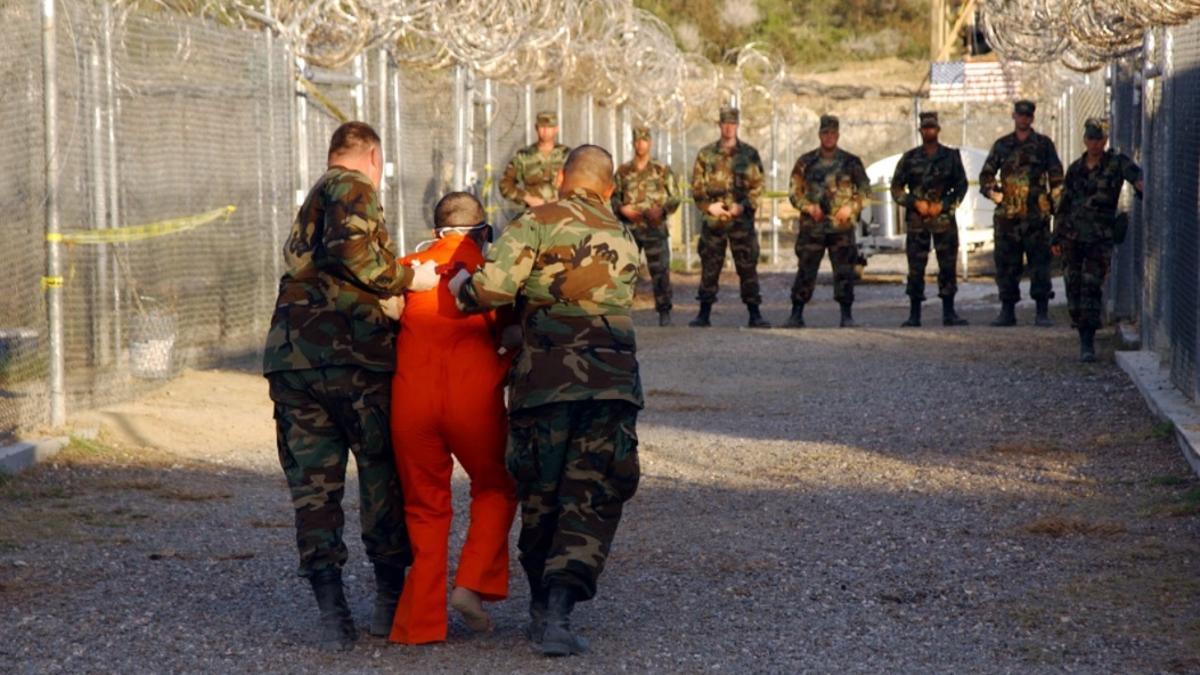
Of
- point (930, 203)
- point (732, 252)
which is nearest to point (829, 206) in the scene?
point (930, 203)

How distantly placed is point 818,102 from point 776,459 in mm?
30684

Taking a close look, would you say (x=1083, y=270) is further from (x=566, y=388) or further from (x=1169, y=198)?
(x=566, y=388)

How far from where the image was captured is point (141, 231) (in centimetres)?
996

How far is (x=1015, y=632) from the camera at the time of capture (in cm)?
551

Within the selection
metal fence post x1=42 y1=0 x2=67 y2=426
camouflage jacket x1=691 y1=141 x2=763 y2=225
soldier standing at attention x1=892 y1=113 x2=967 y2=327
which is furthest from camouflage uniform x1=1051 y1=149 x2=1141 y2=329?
metal fence post x1=42 y1=0 x2=67 y2=426

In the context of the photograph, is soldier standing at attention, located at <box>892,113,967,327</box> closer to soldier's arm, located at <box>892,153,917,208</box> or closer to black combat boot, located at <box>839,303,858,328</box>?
soldier's arm, located at <box>892,153,917,208</box>

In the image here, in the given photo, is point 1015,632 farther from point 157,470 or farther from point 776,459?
point 157,470

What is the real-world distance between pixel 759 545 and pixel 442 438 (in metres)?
1.96

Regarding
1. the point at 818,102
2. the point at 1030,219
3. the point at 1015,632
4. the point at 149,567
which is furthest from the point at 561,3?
the point at 818,102

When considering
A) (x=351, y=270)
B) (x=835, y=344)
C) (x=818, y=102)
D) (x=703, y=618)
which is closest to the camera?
(x=351, y=270)

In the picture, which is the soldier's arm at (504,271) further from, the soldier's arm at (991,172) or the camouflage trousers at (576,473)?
the soldier's arm at (991,172)

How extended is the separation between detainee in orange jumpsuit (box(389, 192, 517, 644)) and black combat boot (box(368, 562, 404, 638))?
7 centimetres

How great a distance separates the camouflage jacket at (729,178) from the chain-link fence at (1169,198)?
336cm

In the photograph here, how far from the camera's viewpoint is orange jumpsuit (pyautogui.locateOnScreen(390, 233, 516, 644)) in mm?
5316
